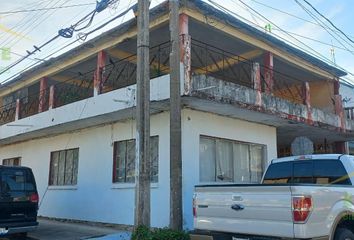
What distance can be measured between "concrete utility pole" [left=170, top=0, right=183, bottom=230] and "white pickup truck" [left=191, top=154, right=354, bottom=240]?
4.43 ft

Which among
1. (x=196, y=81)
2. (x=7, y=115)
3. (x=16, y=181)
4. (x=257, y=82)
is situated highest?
(x=7, y=115)

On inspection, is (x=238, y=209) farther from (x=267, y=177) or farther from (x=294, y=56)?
(x=294, y=56)

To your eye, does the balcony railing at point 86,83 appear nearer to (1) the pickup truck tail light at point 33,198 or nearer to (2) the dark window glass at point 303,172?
(1) the pickup truck tail light at point 33,198

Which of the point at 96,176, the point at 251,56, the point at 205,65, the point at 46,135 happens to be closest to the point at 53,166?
the point at 46,135

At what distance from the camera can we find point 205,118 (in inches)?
473

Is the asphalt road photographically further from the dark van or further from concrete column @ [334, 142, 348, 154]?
concrete column @ [334, 142, 348, 154]

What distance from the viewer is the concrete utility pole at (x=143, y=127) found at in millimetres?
8430

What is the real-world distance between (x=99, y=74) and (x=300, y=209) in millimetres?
9039

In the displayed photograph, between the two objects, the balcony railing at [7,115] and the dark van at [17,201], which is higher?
the balcony railing at [7,115]

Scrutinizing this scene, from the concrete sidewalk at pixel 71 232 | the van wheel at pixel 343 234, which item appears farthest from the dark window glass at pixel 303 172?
the concrete sidewalk at pixel 71 232

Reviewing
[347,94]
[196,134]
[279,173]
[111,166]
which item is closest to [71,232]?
[111,166]

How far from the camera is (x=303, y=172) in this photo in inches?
323

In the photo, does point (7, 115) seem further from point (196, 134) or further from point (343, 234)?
point (343, 234)

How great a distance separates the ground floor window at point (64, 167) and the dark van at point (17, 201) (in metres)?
4.93
